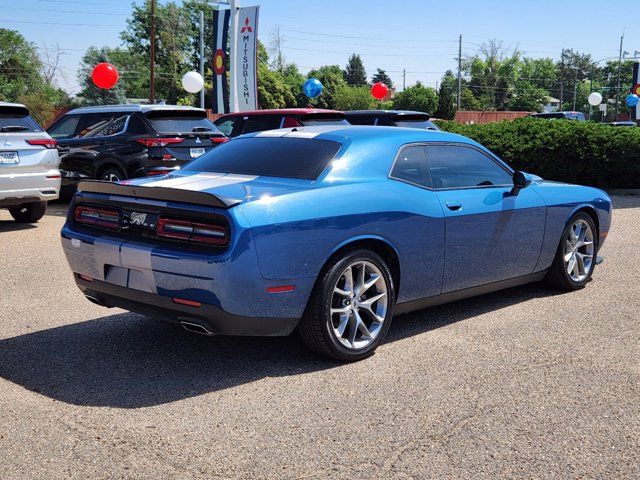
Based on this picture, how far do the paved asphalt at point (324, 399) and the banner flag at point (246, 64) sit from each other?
14906 mm

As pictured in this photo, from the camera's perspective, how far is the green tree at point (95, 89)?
58.5m

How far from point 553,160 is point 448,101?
50410mm

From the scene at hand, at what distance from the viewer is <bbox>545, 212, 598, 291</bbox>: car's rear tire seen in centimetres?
671

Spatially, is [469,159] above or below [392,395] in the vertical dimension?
above

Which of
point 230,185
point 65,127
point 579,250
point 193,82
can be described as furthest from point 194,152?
point 193,82

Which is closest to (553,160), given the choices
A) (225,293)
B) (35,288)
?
(35,288)

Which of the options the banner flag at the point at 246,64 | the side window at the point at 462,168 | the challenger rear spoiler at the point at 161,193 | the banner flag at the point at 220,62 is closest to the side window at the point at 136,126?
the challenger rear spoiler at the point at 161,193

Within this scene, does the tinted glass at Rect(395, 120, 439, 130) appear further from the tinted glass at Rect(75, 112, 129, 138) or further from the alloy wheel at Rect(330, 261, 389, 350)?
the alloy wheel at Rect(330, 261, 389, 350)

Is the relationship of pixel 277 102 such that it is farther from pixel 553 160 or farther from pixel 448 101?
pixel 553 160

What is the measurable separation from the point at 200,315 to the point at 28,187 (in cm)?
673

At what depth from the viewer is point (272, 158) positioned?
5.36m

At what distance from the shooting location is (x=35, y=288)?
6898 mm

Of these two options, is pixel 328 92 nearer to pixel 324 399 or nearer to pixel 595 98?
pixel 595 98

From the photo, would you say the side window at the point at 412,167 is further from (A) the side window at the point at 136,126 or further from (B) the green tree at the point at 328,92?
(B) the green tree at the point at 328,92
